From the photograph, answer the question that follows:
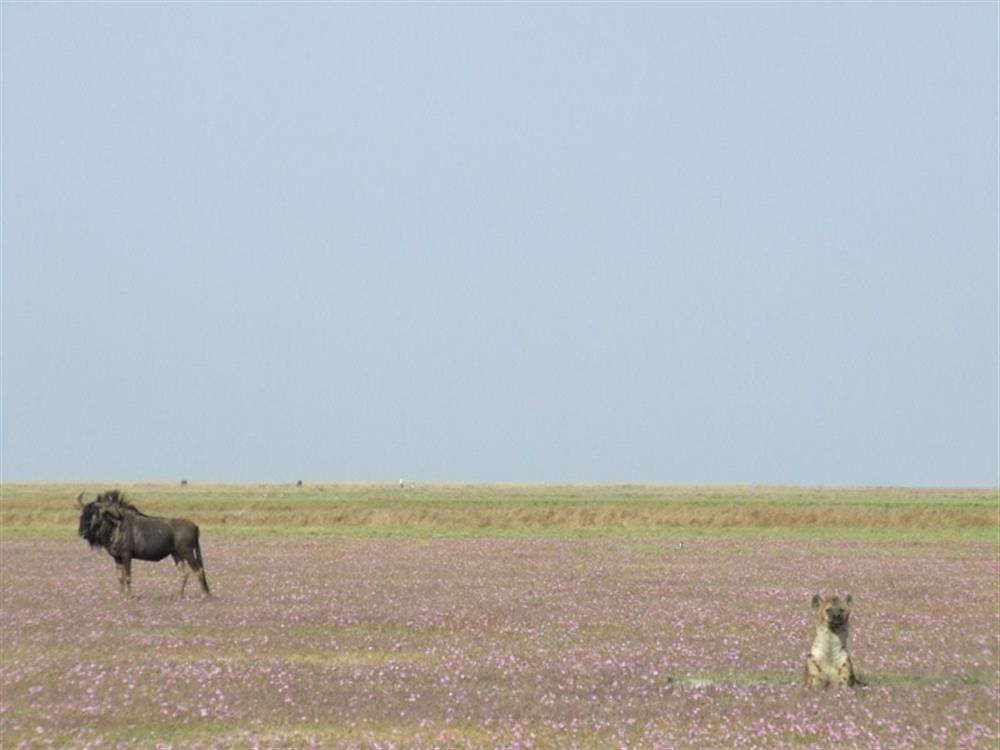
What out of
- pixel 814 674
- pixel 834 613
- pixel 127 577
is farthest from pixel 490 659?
pixel 127 577

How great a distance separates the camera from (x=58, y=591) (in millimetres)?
27469

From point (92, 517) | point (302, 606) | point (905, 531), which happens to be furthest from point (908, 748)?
point (905, 531)

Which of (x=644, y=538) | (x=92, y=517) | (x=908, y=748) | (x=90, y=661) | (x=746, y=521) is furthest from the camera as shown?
(x=746, y=521)

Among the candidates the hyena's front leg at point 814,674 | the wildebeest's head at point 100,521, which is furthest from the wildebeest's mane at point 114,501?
the hyena's front leg at point 814,674

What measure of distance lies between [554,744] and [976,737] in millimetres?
4521

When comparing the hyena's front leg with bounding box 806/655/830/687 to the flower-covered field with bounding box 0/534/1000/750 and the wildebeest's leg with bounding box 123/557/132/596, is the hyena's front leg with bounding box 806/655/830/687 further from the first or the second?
the wildebeest's leg with bounding box 123/557/132/596

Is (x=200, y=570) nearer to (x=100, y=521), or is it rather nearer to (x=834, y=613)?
(x=100, y=521)

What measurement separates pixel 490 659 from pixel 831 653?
494 cm

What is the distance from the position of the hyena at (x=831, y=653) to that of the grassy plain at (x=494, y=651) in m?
0.29

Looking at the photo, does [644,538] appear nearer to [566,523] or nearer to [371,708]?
[566,523]

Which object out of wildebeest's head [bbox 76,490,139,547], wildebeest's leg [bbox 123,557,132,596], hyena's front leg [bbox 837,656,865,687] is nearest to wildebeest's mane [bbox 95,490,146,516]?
wildebeest's head [bbox 76,490,139,547]

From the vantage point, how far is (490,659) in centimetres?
1742

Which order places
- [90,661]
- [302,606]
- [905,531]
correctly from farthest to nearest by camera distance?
[905,531], [302,606], [90,661]

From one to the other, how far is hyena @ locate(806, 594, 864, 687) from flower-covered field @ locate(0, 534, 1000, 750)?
38 centimetres
